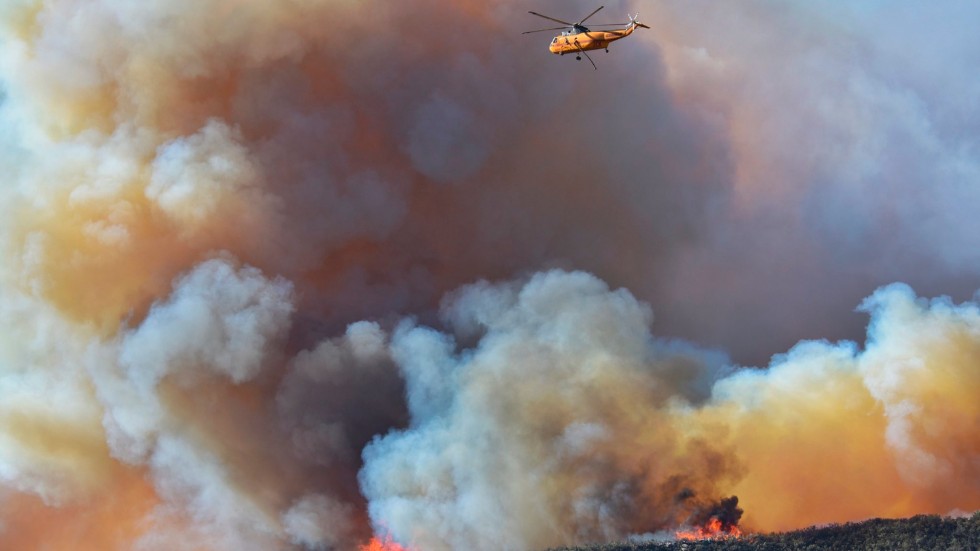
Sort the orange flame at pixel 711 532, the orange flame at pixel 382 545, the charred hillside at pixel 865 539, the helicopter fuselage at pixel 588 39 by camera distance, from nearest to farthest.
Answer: the charred hillside at pixel 865 539 → the orange flame at pixel 711 532 → the orange flame at pixel 382 545 → the helicopter fuselage at pixel 588 39

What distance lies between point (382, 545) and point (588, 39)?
39.1 m

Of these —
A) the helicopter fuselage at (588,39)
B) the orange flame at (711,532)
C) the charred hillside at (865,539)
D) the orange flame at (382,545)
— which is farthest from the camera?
the helicopter fuselage at (588,39)

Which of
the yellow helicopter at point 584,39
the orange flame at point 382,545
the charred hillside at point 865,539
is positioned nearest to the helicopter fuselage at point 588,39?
the yellow helicopter at point 584,39

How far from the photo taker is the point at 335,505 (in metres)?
112

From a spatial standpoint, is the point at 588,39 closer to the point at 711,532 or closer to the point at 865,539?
the point at 711,532

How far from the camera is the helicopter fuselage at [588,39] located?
10950 cm

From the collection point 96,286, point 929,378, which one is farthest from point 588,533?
point 96,286

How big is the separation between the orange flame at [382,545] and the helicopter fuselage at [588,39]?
37601 mm

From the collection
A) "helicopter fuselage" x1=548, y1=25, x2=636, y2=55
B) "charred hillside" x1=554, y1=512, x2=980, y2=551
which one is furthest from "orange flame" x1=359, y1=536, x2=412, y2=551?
"helicopter fuselage" x1=548, y1=25, x2=636, y2=55

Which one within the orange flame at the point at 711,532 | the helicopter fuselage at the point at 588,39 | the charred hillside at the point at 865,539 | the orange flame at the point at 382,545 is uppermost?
the helicopter fuselage at the point at 588,39

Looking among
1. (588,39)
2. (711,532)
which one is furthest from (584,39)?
(711,532)

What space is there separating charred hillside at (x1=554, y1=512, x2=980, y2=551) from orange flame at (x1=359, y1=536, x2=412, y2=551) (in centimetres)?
1502

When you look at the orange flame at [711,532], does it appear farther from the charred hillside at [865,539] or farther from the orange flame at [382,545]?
the orange flame at [382,545]

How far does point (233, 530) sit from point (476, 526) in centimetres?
1918
